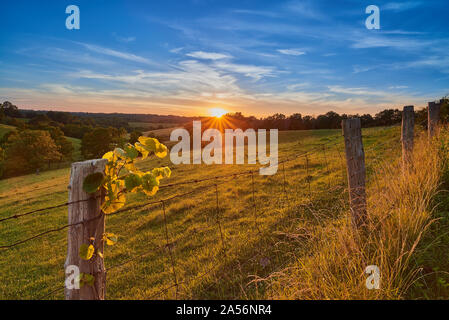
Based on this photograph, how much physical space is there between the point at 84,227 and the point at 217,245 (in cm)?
374

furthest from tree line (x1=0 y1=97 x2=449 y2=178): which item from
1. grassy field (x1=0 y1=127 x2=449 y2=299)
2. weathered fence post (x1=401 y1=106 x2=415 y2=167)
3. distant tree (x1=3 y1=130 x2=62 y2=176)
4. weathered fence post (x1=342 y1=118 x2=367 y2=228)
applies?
weathered fence post (x1=342 y1=118 x2=367 y2=228)

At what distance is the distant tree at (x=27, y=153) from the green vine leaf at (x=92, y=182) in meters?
58.5

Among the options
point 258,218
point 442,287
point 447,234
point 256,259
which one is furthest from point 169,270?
point 447,234

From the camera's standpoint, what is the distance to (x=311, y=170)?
1160 centimetres

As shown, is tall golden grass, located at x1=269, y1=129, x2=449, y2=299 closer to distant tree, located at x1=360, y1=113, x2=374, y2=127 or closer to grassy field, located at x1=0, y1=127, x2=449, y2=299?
grassy field, located at x1=0, y1=127, x2=449, y2=299

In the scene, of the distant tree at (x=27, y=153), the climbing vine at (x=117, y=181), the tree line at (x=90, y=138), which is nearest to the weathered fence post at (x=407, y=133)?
the climbing vine at (x=117, y=181)

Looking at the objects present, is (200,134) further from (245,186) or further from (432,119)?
(432,119)

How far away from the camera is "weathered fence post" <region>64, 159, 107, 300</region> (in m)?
2.07

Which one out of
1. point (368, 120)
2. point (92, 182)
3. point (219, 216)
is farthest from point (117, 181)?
point (368, 120)

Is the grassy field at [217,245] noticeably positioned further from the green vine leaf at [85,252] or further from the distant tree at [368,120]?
the distant tree at [368,120]

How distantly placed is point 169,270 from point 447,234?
15.1 ft

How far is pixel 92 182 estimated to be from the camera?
6.77 ft

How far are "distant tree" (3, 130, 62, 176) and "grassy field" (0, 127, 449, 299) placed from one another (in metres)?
46.7

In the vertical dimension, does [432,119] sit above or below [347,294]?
above
